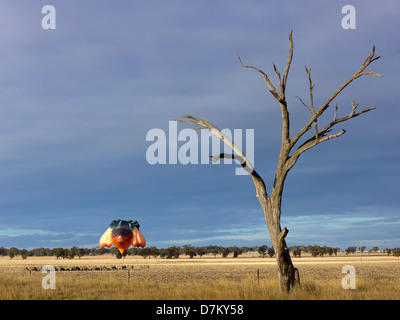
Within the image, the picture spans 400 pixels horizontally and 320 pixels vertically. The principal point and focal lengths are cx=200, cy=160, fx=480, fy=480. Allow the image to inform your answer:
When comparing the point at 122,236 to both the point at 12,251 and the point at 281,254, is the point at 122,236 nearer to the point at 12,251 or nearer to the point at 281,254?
the point at 281,254

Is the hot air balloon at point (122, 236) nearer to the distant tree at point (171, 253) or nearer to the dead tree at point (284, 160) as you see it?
the dead tree at point (284, 160)

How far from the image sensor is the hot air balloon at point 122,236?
4288cm

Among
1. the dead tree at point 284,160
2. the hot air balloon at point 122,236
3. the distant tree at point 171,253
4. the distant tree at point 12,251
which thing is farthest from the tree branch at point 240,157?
the distant tree at point 12,251

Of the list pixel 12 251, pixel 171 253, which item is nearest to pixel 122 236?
pixel 171 253

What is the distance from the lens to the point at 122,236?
42719 millimetres

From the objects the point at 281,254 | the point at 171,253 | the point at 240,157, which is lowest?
the point at 171,253

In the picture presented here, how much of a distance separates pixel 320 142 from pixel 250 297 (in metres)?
6.27

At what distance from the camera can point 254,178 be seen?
18.5 m

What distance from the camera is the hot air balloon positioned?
42.9 m

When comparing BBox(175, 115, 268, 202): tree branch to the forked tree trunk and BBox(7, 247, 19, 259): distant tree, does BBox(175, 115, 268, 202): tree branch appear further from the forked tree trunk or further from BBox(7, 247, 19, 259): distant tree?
BBox(7, 247, 19, 259): distant tree

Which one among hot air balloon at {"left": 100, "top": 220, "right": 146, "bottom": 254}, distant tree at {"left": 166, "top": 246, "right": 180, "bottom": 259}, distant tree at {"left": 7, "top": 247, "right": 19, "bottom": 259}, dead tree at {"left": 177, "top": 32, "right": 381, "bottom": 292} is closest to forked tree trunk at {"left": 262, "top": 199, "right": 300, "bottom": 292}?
dead tree at {"left": 177, "top": 32, "right": 381, "bottom": 292}

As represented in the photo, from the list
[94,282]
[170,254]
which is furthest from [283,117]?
[170,254]

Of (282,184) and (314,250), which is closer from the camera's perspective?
(282,184)
